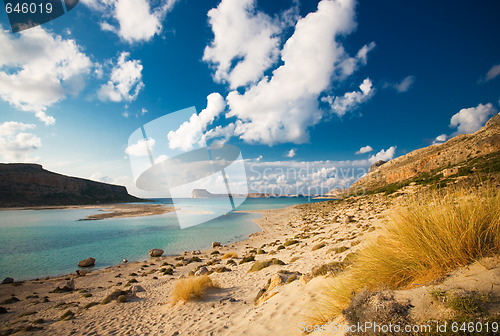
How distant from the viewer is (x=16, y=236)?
25.2 m

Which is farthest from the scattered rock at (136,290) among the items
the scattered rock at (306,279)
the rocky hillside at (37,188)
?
the rocky hillside at (37,188)

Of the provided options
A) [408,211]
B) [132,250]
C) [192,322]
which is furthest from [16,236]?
[408,211]

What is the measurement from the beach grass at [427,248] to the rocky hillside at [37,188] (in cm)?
12509

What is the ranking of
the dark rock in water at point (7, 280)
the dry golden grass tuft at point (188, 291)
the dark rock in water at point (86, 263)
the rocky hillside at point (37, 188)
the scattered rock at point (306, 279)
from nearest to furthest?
the scattered rock at point (306, 279)
the dry golden grass tuft at point (188, 291)
the dark rock in water at point (7, 280)
the dark rock in water at point (86, 263)
the rocky hillside at point (37, 188)

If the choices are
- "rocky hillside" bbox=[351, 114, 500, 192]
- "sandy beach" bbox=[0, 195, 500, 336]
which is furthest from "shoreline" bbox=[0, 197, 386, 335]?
"rocky hillside" bbox=[351, 114, 500, 192]

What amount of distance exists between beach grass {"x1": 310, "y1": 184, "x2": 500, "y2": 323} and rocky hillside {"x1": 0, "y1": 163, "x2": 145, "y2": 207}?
12509cm

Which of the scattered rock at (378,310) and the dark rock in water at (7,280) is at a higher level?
the scattered rock at (378,310)

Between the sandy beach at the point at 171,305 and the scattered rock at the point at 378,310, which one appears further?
the sandy beach at the point at 171,305

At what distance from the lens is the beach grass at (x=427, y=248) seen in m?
3.07

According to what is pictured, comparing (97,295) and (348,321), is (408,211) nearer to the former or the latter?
(348,321)

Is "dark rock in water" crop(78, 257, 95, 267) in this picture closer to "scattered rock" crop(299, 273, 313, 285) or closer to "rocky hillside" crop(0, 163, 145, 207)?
"scattered rock" crop(299, 273, 313, 285)

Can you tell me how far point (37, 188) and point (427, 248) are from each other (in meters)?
140

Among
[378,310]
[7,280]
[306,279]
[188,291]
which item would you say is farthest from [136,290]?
[378,310]

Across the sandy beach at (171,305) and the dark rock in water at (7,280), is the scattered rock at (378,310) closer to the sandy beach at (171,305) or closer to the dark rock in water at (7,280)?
the sandy beach at (171,305)
